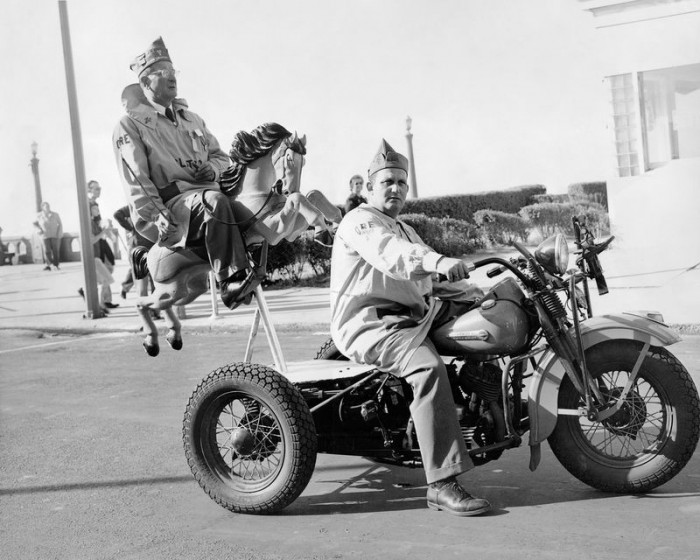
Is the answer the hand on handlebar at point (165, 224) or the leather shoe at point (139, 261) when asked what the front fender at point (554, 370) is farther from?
the leather shoe at point (139, 261)

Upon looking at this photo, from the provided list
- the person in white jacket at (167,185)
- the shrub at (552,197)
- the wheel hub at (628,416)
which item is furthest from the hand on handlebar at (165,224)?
the shrub at (552,197)

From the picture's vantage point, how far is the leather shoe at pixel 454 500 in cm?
421

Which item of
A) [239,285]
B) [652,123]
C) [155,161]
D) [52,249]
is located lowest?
[239,285]

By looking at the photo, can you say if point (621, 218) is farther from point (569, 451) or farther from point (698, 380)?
point (569, 451)

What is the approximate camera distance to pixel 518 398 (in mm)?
4391

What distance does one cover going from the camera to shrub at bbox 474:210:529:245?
60.0ft

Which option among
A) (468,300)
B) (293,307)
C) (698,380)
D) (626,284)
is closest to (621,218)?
(626,284)

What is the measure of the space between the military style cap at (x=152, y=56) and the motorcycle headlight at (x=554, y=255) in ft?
7.93

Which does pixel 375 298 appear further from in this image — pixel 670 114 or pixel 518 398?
pixel 670 114

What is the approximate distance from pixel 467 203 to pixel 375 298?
52.2ft

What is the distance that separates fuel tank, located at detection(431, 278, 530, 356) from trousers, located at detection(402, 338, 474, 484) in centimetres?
16

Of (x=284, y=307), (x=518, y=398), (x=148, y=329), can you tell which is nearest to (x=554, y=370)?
(x=518, y=398)

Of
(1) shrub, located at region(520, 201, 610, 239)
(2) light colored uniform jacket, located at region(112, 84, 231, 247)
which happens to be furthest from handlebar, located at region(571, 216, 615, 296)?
(1) shrub, located at region(520, 201, 610, 239)

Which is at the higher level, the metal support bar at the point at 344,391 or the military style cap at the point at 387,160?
the military style cap at the point at 387,160
